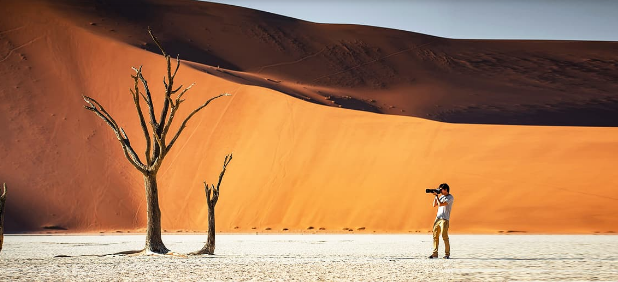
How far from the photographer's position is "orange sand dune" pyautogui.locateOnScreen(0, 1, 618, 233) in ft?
102

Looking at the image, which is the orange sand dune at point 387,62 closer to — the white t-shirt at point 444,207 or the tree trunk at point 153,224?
the tree trunk at point 153,224

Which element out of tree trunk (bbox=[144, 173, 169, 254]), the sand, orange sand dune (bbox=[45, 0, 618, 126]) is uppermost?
orange sand dune (bbox=[45, 0, 618, 126])

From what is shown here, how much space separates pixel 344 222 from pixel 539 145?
8.98 m

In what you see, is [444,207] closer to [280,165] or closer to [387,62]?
[280,165]

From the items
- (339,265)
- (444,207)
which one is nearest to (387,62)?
(444,207)

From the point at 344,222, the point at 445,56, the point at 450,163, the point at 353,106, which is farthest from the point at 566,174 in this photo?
the point at 445,56

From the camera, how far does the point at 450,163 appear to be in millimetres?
33594

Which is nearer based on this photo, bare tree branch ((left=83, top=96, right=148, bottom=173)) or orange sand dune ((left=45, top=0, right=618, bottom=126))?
bare tree branch ((left=83, top=96, right=148, bottom=173))

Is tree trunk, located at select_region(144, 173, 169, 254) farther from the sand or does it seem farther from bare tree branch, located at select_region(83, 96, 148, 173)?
the sand

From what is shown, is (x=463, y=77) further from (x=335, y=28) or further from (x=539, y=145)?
(x=539, y=145)

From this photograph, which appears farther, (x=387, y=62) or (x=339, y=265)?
(x=387, y=62)

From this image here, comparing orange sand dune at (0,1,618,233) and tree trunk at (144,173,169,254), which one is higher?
orange sand dune at (0,1,618,233)

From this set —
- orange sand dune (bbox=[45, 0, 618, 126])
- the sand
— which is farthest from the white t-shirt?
orange sand dune (bbox=[45, 0, 618, 126])

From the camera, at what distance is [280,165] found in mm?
36406
